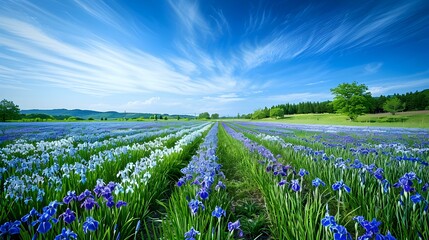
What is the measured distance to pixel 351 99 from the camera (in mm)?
49938

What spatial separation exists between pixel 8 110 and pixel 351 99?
73.3 metres

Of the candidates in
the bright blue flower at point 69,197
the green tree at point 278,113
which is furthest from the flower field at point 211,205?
the green tree at point 278,113

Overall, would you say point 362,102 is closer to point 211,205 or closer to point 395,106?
point 395,106

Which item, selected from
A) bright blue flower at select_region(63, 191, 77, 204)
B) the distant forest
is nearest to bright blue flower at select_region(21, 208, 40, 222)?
bright blue flower at select_region(63, 191, 77, 204)

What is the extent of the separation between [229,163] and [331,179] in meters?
4.46

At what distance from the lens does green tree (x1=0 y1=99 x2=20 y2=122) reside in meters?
34.4

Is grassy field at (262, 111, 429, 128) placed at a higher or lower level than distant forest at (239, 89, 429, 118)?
lower

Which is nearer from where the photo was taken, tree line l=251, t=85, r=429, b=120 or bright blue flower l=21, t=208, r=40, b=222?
bright blue flower l=21, t=208, r=40, b=222

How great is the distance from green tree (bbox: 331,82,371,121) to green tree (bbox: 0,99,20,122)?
71.1 metres

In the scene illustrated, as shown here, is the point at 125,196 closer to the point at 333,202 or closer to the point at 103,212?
the point at 103,212

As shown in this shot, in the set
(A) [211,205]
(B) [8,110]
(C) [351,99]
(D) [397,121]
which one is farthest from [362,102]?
(B) [8,110]

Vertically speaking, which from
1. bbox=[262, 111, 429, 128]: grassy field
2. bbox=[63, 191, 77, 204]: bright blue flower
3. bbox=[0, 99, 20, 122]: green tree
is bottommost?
bbox=[262, 111, 429, 128]: grassy field

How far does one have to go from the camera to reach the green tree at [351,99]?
48.8 metres

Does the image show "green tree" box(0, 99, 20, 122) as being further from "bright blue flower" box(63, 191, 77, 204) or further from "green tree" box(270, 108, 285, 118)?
"green tree" box(270, 108, 285, 118)
